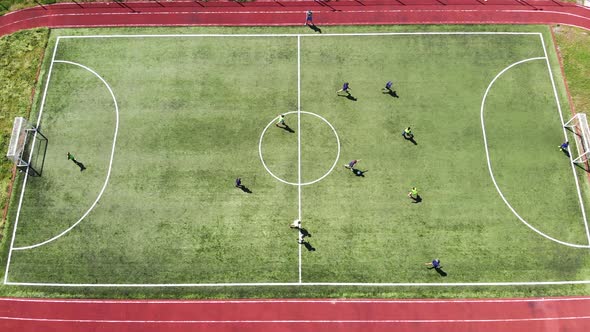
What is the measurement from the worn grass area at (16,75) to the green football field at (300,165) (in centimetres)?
99

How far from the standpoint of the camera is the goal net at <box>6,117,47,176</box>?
24.5 m

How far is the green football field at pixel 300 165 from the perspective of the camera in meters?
22.9

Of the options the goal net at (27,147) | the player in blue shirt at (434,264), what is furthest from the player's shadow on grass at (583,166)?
the goal net at (27,147)

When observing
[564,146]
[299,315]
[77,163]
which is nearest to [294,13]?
[77,163]

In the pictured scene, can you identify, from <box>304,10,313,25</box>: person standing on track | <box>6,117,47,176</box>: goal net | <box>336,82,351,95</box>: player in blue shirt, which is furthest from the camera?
<box>304,10,313,25</box>: person standing on track

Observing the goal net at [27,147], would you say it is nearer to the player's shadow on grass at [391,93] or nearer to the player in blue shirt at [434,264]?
the player's shadow on grass at [391,93]

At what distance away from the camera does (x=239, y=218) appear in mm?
23750

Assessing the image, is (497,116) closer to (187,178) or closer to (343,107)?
(343,107)

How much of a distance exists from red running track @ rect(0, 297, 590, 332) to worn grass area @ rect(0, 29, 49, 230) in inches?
→ 407

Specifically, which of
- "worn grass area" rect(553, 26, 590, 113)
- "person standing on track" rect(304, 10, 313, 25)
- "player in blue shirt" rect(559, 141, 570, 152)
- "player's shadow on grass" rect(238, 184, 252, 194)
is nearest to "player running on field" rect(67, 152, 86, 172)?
"player's shadow on grass" rect(238, 184, 252, 194)

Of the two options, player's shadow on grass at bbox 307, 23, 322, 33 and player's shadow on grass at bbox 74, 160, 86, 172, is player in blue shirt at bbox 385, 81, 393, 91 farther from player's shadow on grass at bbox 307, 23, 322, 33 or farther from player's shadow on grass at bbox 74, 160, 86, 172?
player's shadow on grass at bbox 74, 160, 86, 172

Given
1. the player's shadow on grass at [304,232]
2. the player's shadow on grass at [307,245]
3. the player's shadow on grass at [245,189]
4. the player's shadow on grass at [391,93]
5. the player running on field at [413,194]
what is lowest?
the player's shadow on grass at [307,245]

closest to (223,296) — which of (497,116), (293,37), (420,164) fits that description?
(420,164)

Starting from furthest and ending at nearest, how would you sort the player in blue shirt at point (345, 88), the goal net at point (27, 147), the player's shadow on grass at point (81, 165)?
the player in blue shirt at point (345, 88)
the player's shadow on grass at point (81, 165)
the goal net at point (27, 147)
